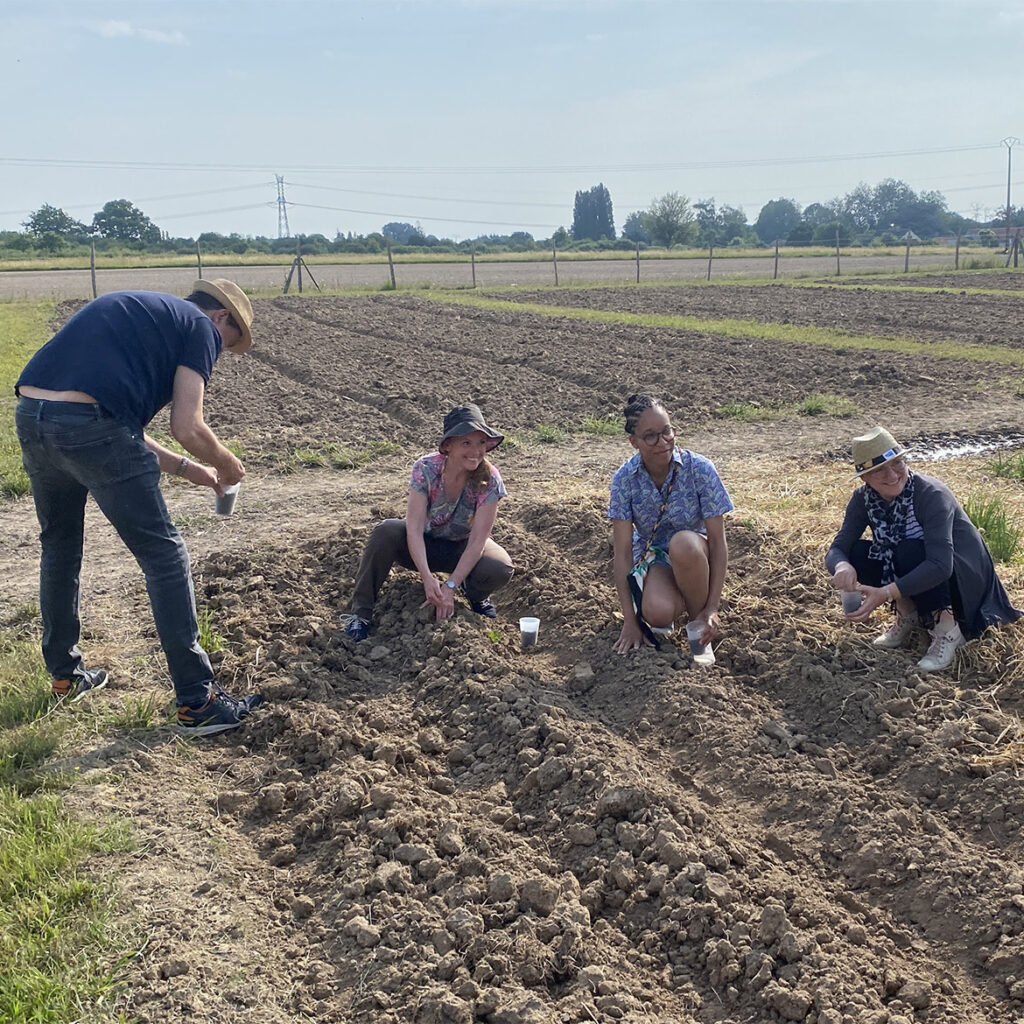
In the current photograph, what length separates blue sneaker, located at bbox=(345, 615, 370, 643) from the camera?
17.5 ft

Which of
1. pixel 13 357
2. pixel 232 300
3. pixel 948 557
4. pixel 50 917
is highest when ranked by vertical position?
pixel 13 357

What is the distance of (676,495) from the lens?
5.03 metres

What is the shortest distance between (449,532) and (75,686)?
6.47ft

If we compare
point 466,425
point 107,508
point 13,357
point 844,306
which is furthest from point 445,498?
point 844,306

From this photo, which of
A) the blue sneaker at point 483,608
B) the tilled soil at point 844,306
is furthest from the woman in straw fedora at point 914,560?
the tilled soil at point 844,306

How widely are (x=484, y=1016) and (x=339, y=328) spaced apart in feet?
62.7

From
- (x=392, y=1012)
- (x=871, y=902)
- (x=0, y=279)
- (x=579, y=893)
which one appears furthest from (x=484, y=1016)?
(x=0, y=279)

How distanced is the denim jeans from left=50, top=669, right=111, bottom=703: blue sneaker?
1.00 ft

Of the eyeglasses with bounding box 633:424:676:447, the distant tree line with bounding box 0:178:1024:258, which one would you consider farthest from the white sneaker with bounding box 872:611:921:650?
the distant tree line with bounding box 0:178:1024:258

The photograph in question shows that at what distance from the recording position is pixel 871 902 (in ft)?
10.9

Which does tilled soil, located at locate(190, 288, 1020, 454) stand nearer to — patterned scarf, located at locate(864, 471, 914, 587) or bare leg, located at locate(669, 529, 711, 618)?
bare leg, located at locate(669, 529, 711, 618)

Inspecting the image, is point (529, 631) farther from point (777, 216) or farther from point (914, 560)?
point (777, 216)

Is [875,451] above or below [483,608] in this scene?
above

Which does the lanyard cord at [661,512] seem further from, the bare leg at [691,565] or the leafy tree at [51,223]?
the leafy tree at [51,223]
